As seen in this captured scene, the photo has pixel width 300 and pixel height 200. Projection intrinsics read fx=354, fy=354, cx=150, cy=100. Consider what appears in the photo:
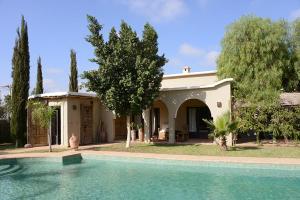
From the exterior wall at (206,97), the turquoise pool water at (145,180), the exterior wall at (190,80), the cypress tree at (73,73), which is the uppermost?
the cypress tree at (73,73)

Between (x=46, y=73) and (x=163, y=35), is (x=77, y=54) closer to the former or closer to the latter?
(x=46, y=73)

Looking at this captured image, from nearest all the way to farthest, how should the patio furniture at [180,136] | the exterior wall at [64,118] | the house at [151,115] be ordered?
the house at [151,115] < the exterior wall at [64,118] < the patio furniture at [180,136]

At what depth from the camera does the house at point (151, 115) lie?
75.8ft

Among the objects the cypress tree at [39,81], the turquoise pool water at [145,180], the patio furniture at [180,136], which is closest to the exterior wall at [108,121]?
the patio furniture at [180,136]

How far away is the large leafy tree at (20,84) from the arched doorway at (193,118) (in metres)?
11.8

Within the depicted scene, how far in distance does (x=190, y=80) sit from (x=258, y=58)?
6.06m

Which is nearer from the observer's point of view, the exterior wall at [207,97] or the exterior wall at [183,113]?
the exterior wall at [207,97]

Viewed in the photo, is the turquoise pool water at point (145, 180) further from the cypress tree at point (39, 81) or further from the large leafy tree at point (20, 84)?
the cypress tree at point (39, 81)

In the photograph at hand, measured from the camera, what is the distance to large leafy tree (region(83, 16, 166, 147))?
68.7ft

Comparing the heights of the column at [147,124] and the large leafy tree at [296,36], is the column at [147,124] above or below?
below

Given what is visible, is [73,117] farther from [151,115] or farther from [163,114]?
[163,114]

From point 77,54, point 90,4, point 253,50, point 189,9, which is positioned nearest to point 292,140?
point 253,50

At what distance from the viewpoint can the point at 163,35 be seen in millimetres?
22328

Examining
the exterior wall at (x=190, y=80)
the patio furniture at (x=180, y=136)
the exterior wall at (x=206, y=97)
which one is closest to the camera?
the exterior wall at (x=206, y=97)
